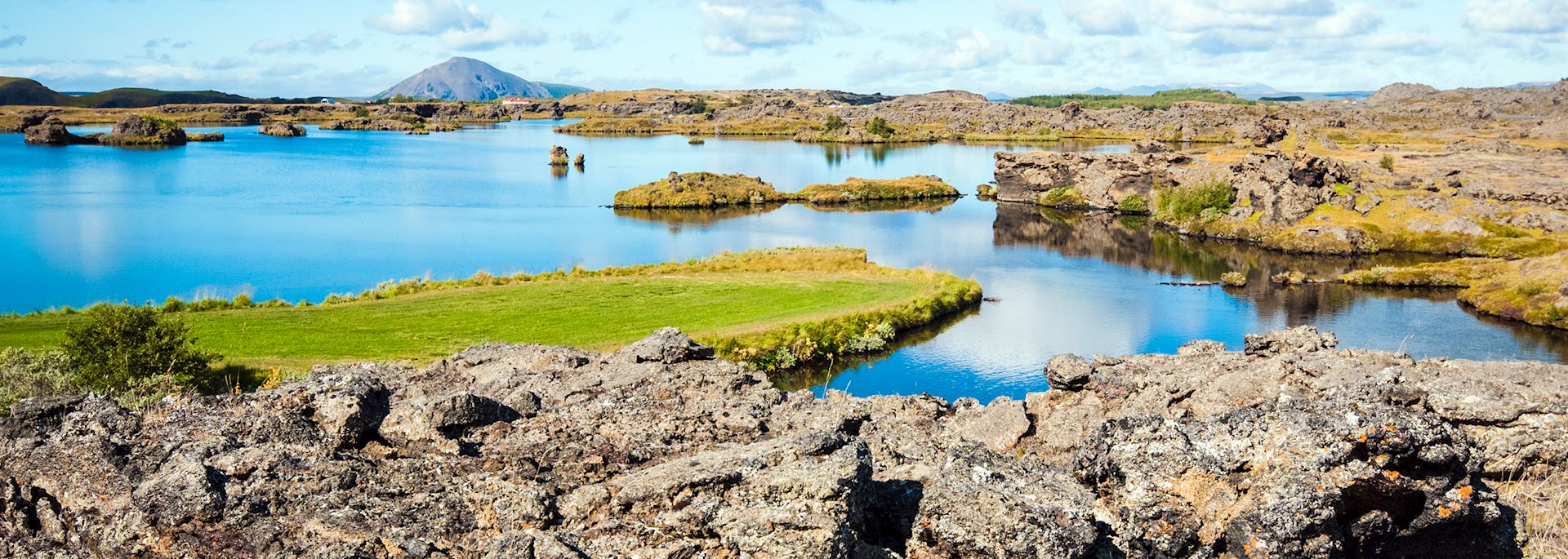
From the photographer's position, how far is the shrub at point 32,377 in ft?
72.4

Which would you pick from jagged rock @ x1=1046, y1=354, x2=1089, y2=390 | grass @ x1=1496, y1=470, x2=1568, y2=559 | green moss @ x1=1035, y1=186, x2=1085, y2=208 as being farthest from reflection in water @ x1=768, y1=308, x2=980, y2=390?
green moss @ x1=1035, y1=186, x2=1085, y2=208

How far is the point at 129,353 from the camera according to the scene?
91.7 feet

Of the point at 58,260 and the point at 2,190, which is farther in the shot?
the point at 2,190

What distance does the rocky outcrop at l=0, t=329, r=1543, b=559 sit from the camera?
944 cm

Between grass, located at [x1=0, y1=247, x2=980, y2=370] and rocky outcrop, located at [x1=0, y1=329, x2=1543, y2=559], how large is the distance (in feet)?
85.9

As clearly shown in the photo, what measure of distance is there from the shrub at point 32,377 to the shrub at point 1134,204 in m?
107

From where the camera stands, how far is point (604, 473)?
11953 millimetres

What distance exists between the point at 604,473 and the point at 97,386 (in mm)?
20801

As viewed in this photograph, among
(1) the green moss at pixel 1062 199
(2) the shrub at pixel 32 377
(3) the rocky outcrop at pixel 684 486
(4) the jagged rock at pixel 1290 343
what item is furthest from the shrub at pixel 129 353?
(1) the green moss at pixel 1062 199

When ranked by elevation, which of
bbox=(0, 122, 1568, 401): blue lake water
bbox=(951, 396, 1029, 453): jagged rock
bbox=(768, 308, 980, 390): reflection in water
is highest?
bbox=(951, 396, 1029, 453): jagged rock

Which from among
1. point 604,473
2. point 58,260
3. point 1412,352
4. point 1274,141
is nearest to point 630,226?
point 58,260

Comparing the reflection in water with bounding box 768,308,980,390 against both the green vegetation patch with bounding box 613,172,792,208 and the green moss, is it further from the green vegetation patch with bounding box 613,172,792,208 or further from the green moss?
the green moss

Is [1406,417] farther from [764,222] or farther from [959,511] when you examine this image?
[764,222]

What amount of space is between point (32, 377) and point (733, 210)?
303ft
